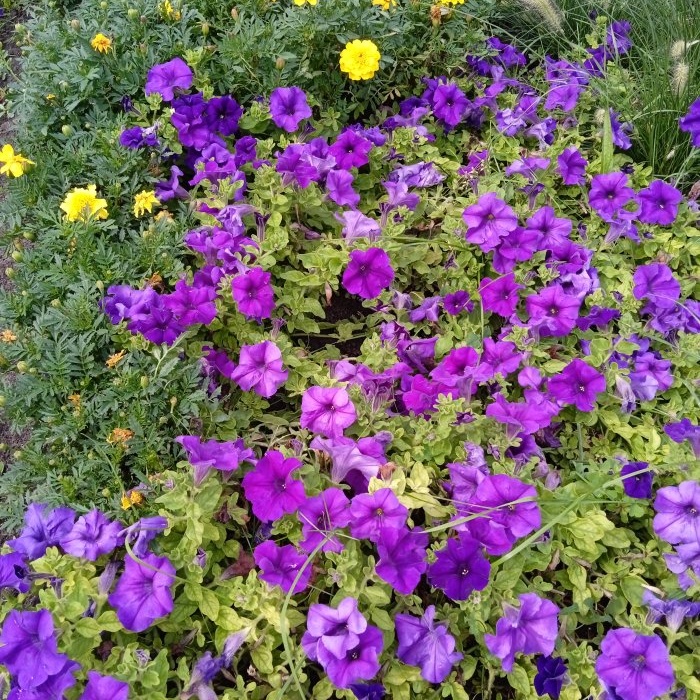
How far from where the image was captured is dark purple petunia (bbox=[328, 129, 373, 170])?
2896 mm

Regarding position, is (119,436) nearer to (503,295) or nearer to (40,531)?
(40,531)

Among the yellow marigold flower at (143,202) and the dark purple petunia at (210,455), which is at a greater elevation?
the yellow marigold flower at (143,202)

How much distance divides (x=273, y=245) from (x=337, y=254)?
0.25 meters

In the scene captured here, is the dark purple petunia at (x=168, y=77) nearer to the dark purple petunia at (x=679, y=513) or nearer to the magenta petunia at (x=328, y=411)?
the magenta petunia at (x=328, y=411)

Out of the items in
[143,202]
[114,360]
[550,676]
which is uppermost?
[143,202]

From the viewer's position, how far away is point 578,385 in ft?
7.66

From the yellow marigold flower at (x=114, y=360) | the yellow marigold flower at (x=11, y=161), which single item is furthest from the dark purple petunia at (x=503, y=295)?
the yellow marigold flower at (x=11, y=161)

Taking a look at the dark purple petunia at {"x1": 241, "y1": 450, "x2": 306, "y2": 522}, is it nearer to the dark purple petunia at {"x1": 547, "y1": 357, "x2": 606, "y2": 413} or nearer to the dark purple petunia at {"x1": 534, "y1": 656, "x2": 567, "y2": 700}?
the dark purple petunia at {"x1": 534, "y1": 656, "x2": 567, "y2": 700}

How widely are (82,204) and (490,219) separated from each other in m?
1.60

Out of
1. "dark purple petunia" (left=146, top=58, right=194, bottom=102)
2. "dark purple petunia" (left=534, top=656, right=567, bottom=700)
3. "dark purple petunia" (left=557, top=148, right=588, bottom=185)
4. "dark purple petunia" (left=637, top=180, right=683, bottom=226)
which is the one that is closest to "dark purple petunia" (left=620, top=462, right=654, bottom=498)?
"dark purple petunia" (left=534, top=656, right=567, bottom=700)

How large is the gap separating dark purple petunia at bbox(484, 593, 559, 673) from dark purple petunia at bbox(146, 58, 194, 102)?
7.97 ft

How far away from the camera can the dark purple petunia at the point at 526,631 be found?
1.86 metres

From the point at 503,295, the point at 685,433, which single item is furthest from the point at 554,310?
the point at 685,433

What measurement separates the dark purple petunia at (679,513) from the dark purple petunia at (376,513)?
2.54ft
